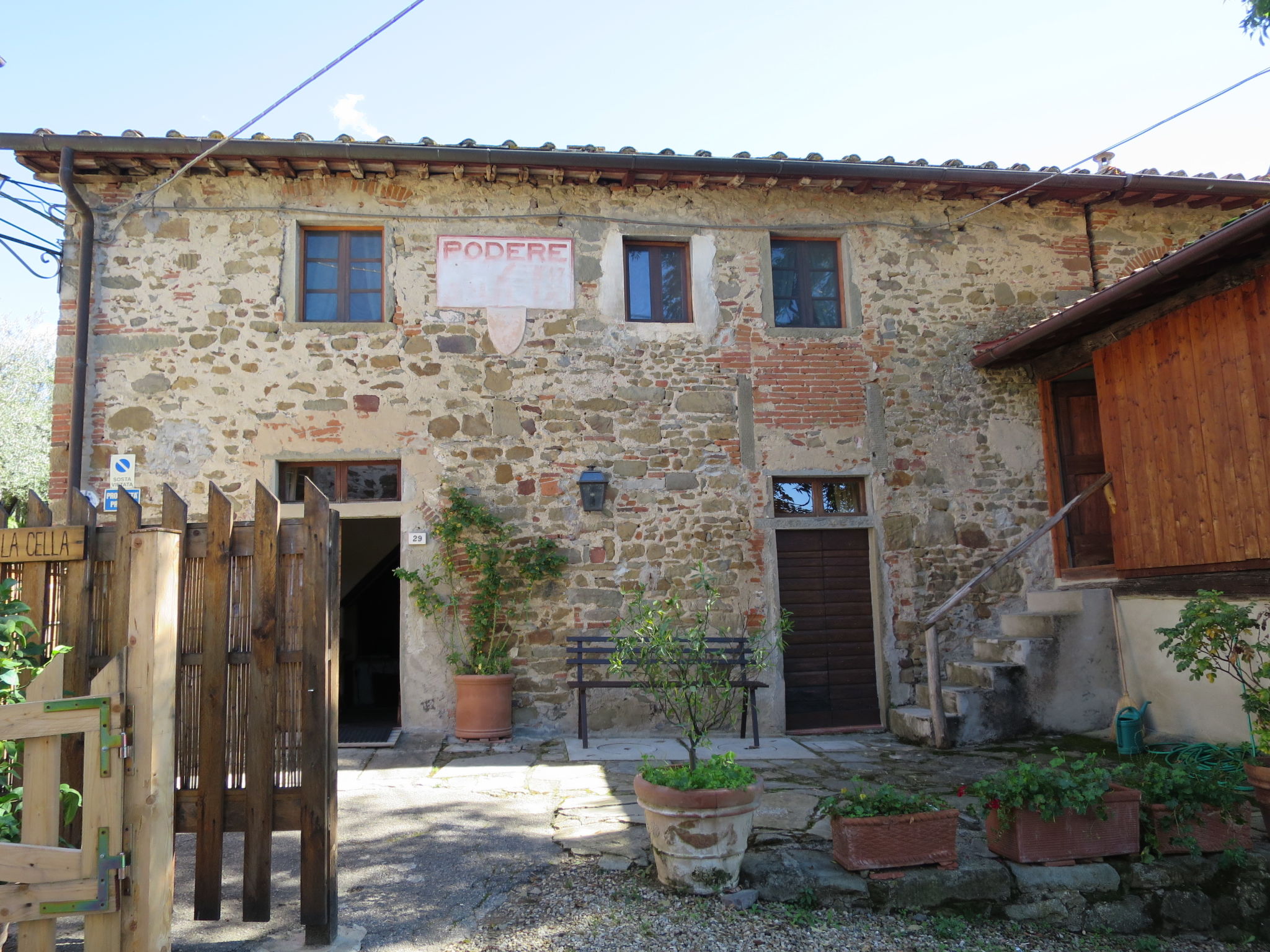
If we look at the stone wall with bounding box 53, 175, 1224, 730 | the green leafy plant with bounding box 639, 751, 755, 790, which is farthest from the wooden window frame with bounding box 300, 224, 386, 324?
the green leafy plant with bounding box 639, 751, 755, 790

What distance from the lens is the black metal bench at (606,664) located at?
22.4 feet

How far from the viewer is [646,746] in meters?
6.88

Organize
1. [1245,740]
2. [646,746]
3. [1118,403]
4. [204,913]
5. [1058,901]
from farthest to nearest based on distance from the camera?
1. [1118,403]
2. [646,746]
3. [1245,740]
4. [1058,901]
5. [204,913]

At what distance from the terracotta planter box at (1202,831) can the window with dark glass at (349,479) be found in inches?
227

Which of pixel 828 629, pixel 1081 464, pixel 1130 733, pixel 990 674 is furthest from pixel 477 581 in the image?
pixel 1081 464

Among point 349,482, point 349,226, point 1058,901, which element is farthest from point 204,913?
point 349,226

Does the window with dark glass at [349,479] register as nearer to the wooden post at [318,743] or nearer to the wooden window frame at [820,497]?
the wooden window frame at [820,497]

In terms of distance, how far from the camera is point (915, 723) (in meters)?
7.25

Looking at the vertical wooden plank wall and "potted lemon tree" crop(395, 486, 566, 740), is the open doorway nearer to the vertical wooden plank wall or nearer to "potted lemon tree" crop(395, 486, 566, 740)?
the vertical wooden plank wall

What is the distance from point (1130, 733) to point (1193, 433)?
220 centimetres

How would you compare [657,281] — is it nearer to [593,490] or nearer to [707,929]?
[593,490]

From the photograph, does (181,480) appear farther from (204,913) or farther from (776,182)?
(776,182)

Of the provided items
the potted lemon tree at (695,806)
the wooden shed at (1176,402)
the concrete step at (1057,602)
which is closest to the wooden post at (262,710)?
the potted lemon tree at (695,806)

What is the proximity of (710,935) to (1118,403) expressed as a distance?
5876 millimetres
